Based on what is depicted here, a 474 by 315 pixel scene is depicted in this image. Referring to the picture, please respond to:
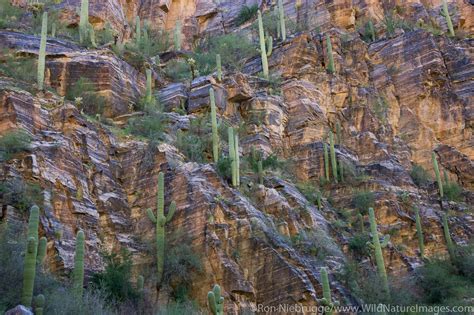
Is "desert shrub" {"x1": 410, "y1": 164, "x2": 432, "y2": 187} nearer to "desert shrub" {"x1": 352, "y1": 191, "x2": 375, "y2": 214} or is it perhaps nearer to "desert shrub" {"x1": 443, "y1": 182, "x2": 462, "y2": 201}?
"desert shrub" {"x1": 443, "y1": 182, "x2": 462, "y2": 201}

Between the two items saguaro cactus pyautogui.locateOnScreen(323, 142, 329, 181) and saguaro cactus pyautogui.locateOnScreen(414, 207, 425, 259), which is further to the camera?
saguaro cactus pyautogui.locateOnScreen(323, 142, 329, 181)

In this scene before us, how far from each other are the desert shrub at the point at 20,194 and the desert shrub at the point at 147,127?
5.92m

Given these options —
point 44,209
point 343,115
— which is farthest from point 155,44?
point 44,209

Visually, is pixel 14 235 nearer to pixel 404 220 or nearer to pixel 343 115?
pixel 404 220

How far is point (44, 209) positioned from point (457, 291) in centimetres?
1167

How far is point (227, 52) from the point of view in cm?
3158

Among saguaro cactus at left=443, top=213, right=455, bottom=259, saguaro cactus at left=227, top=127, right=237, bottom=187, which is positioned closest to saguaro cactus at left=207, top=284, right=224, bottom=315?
saguaro cactus at left=227, top=127, right=237, bottom=187

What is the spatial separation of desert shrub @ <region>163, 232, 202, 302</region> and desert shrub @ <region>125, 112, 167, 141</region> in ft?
18.3

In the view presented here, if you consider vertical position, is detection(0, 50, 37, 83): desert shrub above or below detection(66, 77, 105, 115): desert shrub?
above

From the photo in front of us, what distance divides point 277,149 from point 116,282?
11325mm

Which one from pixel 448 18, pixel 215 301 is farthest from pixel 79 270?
pixel 448 18

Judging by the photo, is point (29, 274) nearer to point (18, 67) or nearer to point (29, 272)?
point (29, 272)

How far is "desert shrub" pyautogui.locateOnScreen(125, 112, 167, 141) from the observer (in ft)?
68.0

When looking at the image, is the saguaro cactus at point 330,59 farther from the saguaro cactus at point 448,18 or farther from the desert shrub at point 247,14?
the desert shrub at point 247,14
